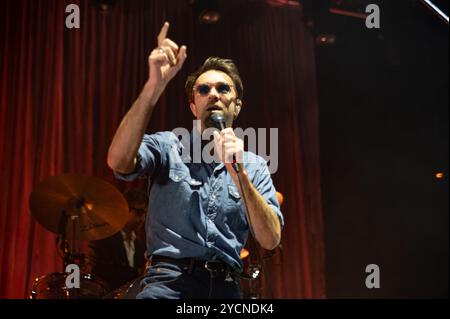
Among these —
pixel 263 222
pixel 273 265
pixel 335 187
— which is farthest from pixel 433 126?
pixel 263 222

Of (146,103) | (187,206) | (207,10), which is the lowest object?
(187,206)

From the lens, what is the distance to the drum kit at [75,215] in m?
3.66

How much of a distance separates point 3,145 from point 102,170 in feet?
2.71

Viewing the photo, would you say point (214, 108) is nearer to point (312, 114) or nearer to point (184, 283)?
point (184, 283)

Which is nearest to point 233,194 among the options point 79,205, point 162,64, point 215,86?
point 215,86

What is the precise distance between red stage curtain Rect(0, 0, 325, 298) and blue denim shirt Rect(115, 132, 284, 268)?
222 centimetres

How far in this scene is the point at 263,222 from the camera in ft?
5.74

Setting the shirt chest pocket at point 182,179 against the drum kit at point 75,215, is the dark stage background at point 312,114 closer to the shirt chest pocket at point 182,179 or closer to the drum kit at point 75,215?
the drum kit at point 75,215

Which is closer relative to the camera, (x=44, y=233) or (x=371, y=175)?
(x=44, y=233)

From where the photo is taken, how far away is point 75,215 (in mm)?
3809

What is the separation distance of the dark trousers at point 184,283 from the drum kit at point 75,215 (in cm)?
202

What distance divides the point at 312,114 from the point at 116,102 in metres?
2.00

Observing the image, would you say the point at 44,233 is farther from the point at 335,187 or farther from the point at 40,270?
the point at 335,187

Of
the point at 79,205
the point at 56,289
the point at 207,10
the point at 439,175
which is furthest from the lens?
the point at 439,175
